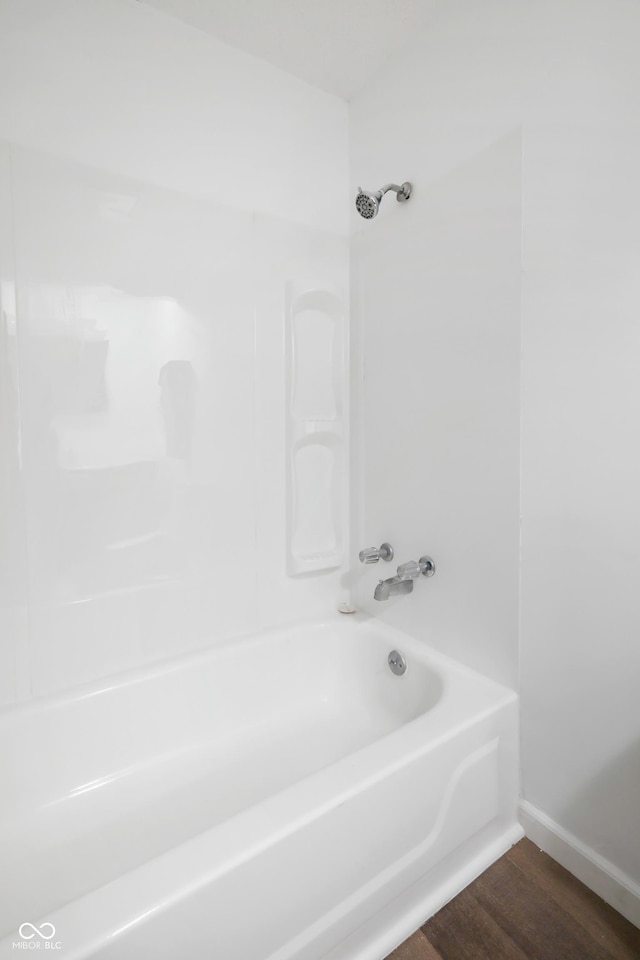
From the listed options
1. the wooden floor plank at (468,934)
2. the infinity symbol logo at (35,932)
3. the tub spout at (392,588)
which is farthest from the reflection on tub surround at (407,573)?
the infinity symbol logo at (35,932)

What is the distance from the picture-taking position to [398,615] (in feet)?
6.07

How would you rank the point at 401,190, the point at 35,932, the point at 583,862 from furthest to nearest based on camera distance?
1. the point at 401,190
2. the point at 583,862
3. the point at 35,932

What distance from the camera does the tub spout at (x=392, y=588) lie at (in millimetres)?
1649

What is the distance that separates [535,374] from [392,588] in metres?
0.85

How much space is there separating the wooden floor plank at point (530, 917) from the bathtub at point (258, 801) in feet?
0.20

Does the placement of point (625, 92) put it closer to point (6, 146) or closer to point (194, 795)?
point (6, 146)

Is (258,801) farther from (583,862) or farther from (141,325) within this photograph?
(141,325)

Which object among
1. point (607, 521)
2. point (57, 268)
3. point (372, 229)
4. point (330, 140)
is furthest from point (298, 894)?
point (330, 140)

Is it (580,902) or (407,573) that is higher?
(407,573)

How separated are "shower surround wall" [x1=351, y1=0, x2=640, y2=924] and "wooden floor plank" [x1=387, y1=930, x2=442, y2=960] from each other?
0.46 m

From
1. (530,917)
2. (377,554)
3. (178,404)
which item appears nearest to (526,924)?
(530,917)

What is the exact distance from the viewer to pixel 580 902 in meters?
1.24

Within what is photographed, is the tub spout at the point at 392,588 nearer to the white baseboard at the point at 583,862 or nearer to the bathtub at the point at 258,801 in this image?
the bathtub at the point at 258,801

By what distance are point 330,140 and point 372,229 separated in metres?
0.45
